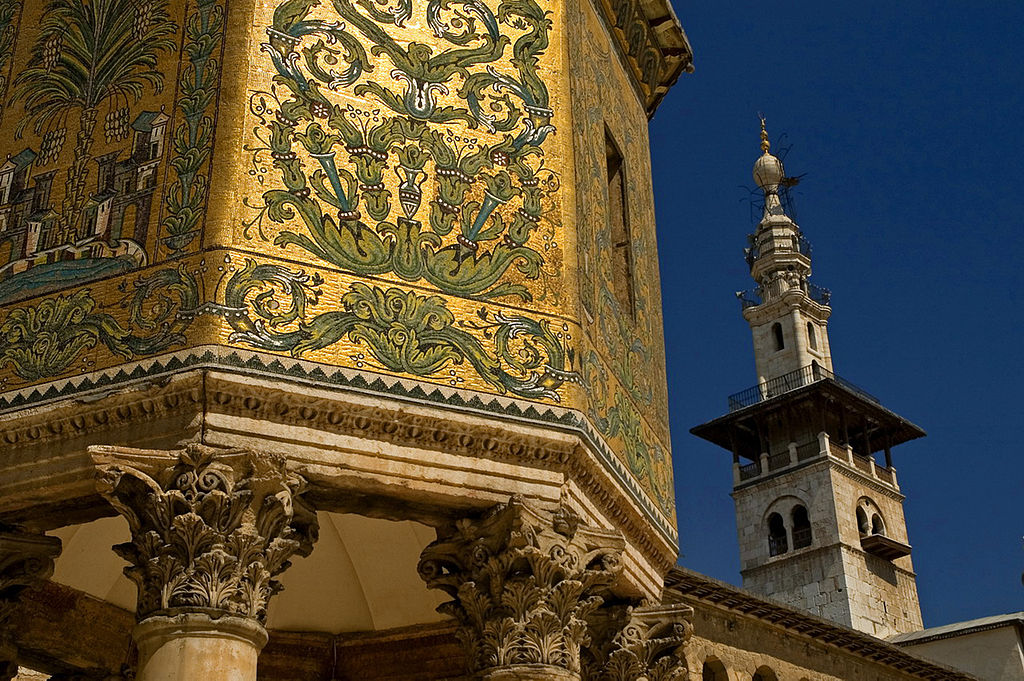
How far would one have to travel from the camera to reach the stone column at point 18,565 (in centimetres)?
720

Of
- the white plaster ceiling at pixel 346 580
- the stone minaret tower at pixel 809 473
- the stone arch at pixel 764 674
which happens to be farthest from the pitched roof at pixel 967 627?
the white plaster ceiling at pixel 346 580

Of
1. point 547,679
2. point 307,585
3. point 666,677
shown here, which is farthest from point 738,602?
point 547,679

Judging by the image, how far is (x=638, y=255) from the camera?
9.62 m

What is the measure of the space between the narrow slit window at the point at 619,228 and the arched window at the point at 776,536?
126 feet

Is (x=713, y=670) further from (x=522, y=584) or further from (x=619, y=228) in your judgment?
(x=522, y=584)

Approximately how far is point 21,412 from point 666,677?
13.7 feet

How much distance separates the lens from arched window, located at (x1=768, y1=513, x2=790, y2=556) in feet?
153

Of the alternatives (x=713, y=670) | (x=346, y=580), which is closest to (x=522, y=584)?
(x=346, y=580)

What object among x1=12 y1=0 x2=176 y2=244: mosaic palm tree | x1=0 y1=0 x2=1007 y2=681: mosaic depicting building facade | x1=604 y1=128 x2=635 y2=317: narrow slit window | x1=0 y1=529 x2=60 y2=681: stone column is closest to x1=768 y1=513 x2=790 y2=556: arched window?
x1=604 y1=128 x2=635 y2=317: narrow slit window

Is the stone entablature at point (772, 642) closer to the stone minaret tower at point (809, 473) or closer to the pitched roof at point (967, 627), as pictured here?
the pitched roof at point (967, 627)

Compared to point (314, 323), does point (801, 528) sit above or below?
above

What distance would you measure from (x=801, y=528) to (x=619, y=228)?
39.1 m

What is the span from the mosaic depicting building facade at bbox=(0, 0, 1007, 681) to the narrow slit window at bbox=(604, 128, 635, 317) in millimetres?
332

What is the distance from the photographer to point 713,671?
1639 cm
